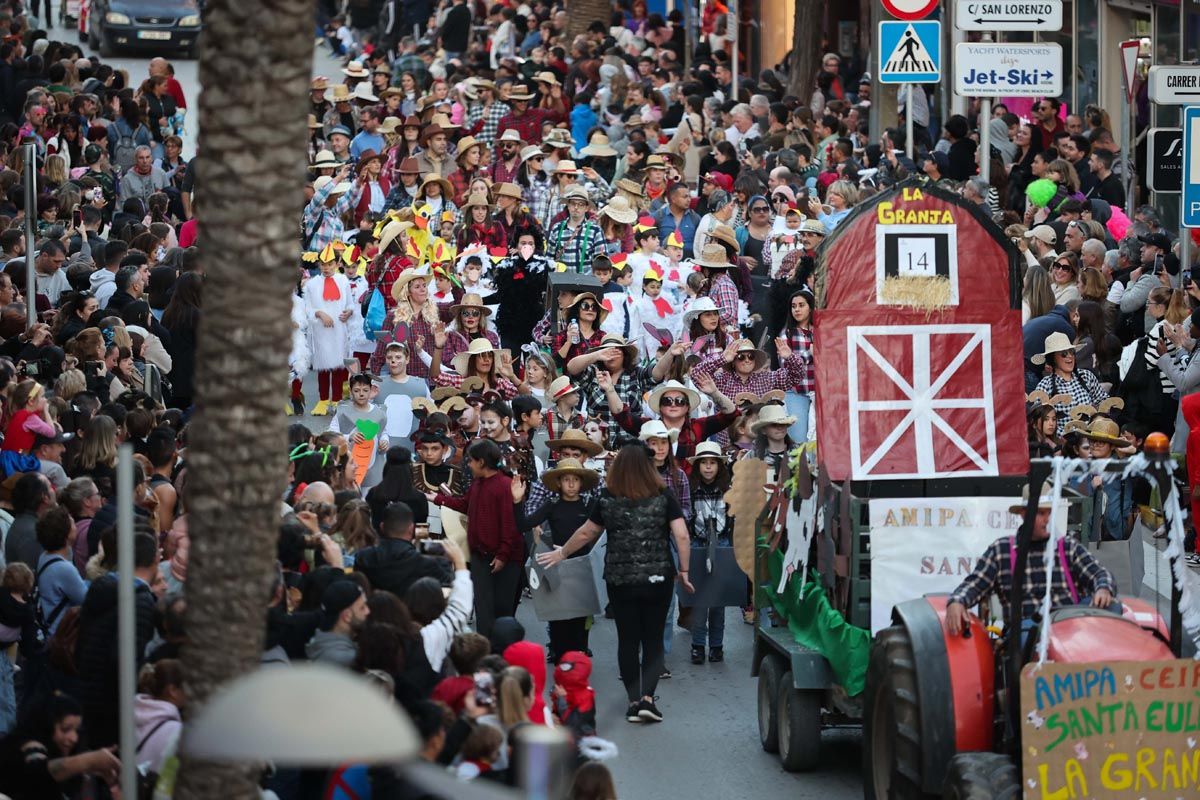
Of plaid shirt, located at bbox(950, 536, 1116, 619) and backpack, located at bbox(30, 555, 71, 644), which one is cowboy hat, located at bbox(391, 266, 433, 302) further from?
plaid shirt, located at bbox(950, 536, 1116, 619)

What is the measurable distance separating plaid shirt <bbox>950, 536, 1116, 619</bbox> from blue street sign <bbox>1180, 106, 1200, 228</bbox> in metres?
6.20

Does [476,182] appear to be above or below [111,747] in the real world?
above

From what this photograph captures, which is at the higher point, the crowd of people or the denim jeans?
the crowd of people

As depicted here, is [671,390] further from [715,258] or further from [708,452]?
[715,258]

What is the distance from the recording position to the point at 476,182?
21.1 m

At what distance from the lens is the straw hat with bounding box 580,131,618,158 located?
2745cm

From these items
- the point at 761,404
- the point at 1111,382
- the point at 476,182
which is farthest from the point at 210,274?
the point at 476,182

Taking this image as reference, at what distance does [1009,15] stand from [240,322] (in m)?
12.3

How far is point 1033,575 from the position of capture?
9398mm

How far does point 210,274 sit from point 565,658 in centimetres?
431

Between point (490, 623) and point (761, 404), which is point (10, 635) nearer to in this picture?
point (490, 623)

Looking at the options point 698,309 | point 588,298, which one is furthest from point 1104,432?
point 588,298

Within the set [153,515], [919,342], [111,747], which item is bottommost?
[111,747]

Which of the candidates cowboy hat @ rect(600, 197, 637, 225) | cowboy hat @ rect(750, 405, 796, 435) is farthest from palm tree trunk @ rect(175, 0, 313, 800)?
cowboy hat @ rect(600, 197, 637, 225)
